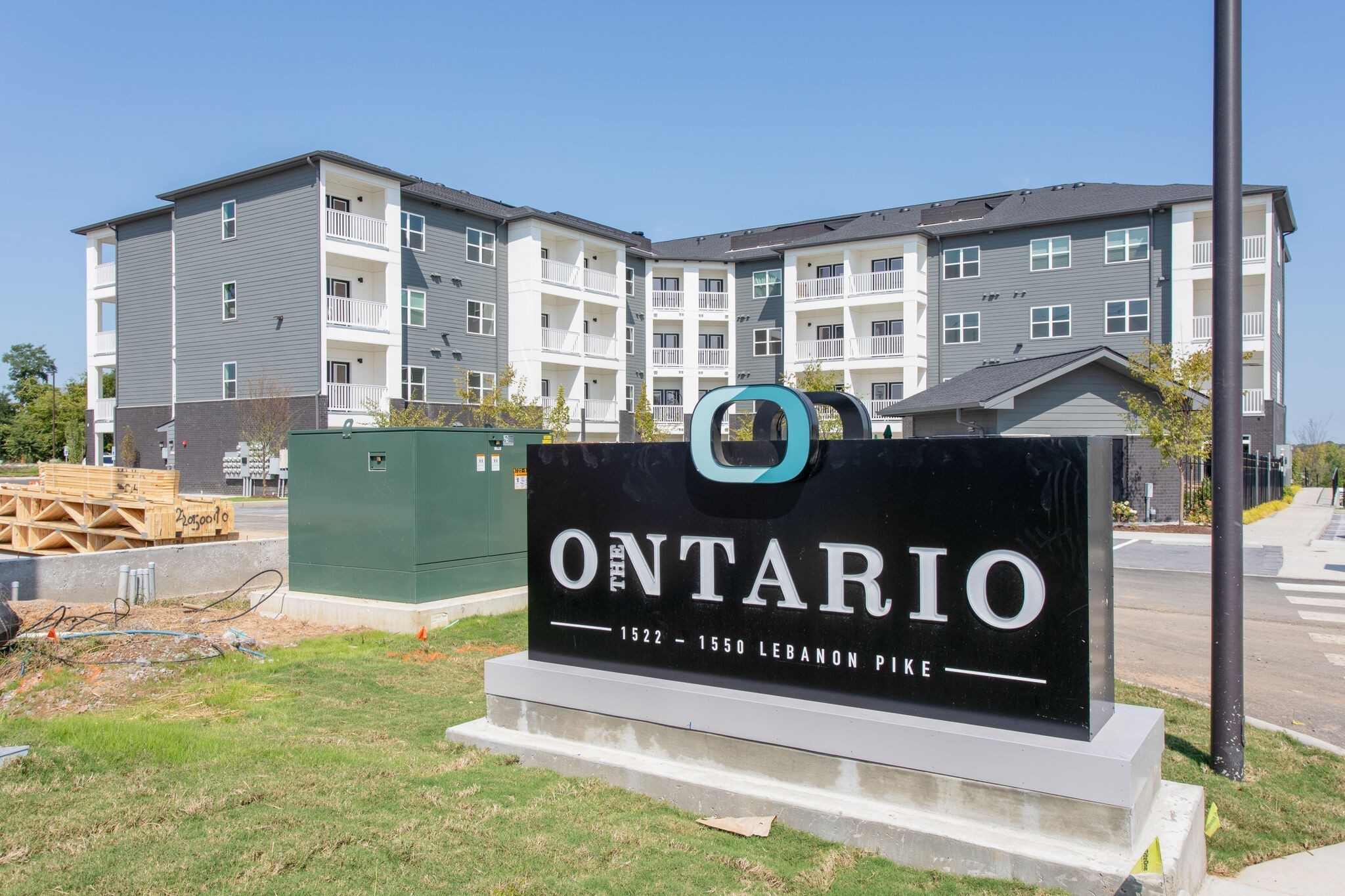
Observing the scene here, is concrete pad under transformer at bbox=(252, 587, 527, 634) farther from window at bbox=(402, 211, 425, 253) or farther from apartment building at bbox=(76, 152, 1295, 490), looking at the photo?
window at bbox=(402, 211, 425, 253)

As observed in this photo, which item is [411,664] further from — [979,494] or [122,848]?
[979,494]

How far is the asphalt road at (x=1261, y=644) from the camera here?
753 cm

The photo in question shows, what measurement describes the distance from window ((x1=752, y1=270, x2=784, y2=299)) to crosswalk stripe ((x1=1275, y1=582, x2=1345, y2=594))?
35.1m

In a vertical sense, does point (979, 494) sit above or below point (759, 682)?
above

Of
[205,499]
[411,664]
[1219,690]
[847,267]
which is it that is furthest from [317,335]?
[1219,690]

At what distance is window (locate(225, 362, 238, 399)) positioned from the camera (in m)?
37.2

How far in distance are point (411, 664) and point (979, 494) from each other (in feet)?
19.2

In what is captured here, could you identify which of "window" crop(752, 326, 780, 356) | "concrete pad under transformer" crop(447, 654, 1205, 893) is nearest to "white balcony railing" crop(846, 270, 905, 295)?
"window" crop(752, 326, 780, 356)

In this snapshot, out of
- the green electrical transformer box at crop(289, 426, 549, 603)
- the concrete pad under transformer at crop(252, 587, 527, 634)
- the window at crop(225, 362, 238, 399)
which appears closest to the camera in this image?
the concrete pad under transformer at crop(252, 587, 527, 634)

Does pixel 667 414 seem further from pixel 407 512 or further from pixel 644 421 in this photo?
pixel 407 512

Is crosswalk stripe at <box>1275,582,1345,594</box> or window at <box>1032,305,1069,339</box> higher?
window at <box>1032,305,1069,339</box>

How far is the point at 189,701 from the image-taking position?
6738 millimetres

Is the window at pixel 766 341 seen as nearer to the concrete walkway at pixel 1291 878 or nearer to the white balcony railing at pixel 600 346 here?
the white balcony railing at pixel 600 346

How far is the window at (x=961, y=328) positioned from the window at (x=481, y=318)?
21.9 m
